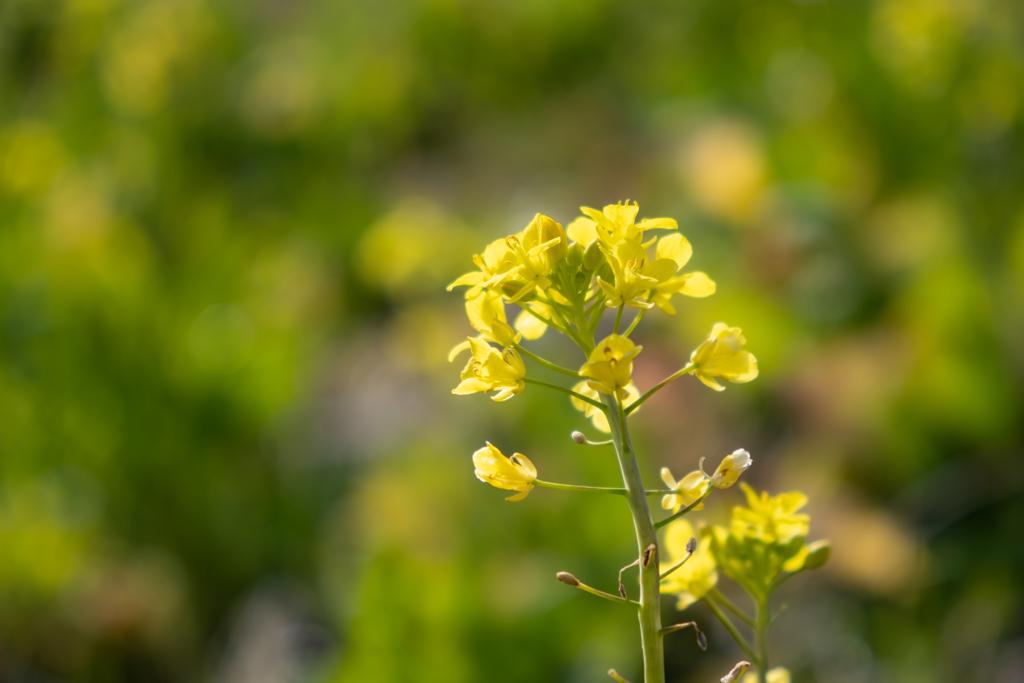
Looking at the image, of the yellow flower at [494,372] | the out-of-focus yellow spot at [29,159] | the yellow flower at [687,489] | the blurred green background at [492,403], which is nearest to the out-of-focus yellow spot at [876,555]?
the blurred green background at [492,403]

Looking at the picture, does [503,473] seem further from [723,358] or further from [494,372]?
[723,358]

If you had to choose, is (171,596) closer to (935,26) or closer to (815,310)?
(815,310)

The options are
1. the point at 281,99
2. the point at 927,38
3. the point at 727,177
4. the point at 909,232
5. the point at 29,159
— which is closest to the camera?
the point at 927,38

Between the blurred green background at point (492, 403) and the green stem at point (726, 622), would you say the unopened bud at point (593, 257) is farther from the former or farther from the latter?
the blurred green background at point (492, 403)

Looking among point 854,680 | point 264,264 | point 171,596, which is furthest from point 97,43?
point 854,680

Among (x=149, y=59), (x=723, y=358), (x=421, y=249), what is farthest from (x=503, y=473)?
(x=149, y=59)

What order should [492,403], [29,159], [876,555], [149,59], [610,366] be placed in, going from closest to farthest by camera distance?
[610,366]
[876,555]
[492,403]
[29,159]
[149,59]

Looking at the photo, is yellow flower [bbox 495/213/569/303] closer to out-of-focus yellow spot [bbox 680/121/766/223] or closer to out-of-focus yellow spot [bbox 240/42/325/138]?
out-of-focus yellow spot [bbox 680/121/766/223]

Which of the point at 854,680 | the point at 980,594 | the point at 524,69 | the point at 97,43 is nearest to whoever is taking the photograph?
the point at 854,680
